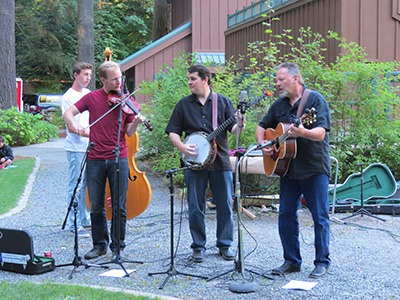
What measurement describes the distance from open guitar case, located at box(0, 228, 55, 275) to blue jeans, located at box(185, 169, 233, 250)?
141 centimetres

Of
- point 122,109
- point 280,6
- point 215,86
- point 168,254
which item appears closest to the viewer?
point 122,109

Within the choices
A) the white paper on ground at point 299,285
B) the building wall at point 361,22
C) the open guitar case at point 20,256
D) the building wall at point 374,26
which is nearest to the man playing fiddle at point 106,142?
the open guitar case at point 20,256

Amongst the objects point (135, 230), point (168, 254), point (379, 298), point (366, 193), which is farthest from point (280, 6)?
point (379, 298)

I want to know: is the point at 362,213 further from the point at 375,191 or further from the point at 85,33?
the point at 85,33

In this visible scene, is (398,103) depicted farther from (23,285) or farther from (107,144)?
(23,285)

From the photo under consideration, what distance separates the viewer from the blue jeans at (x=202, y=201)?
632 cm

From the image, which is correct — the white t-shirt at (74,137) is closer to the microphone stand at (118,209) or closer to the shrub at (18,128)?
the microphone stand at (118,209)

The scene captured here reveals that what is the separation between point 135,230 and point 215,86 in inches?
151

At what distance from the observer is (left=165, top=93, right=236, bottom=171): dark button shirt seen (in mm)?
6273

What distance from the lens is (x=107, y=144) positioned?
6184 mm

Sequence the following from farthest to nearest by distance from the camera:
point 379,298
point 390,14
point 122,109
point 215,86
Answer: point 390,14 < point 215,86 < point 122,109 < point 379,298

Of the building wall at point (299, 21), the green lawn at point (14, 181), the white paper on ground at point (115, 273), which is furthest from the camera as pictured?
the building wall at point (299, 21)

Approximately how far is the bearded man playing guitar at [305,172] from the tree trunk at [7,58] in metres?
16.0

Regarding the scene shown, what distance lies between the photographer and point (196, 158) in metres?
6.17
